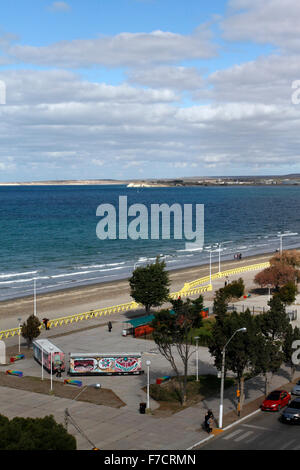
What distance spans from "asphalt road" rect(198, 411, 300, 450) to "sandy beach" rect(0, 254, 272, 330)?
1225 inches

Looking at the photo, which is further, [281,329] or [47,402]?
[281,329]

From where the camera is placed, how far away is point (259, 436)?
27234 mm

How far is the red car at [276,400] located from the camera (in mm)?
30953

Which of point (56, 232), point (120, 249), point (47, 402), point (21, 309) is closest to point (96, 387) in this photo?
point (47, 402)

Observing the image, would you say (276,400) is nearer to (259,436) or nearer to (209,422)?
(259,436)

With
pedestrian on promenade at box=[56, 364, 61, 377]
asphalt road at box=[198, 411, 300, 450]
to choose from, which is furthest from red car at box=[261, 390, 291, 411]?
pedestrian on promenade at box=[56, 364, 61, 377]

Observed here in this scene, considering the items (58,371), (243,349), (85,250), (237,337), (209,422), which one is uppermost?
→ (237,337)

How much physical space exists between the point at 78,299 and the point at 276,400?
40054 mm

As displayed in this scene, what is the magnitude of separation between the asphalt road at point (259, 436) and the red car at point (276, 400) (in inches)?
35.3

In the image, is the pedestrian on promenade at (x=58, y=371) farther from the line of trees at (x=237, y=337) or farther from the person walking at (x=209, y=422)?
the person walking at (x=209, y=422)

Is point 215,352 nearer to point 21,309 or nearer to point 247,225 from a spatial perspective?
point 21,309

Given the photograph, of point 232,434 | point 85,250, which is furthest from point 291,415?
point 85,250

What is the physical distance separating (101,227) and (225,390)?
128017mm

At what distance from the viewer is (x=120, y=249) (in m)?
117
